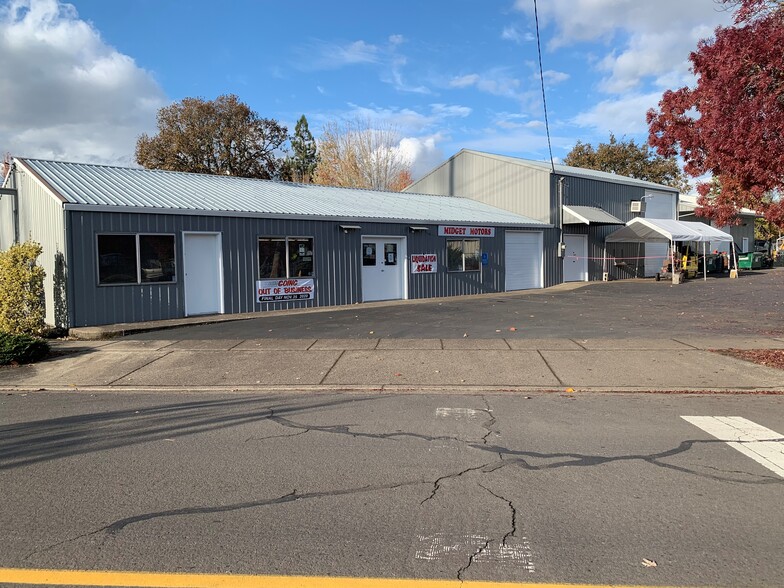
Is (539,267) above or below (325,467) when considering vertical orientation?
above

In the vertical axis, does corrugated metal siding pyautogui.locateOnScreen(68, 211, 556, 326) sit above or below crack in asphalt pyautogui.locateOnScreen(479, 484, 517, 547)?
above

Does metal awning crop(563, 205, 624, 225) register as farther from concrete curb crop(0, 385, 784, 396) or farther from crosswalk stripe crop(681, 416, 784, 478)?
crosswalk stripe crop(681, 416, 784, 478)

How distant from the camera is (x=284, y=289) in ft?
54.3

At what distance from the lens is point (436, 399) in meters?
7.42

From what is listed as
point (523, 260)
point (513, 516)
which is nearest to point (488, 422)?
point (513, 516)

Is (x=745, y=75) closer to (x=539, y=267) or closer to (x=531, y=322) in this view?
(x=531, y=322)

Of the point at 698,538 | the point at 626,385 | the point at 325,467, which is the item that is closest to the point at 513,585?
the point at 698,538

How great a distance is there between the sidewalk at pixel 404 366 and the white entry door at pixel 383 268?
7.50m

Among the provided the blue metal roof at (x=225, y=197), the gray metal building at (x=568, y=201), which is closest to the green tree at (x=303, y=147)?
the gray metal building at (x=568, y=201)

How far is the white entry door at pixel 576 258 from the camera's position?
2741 cm

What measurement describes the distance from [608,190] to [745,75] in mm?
22574

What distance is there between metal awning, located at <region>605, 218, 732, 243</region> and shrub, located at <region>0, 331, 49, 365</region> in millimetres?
24988

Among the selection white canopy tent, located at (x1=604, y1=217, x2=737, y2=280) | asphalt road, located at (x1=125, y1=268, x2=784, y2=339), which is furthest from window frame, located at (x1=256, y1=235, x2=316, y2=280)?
white canopy tent, located at (x1=604, y1=217, x2=737, y2=280)

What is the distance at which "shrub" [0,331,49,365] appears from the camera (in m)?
9.85
